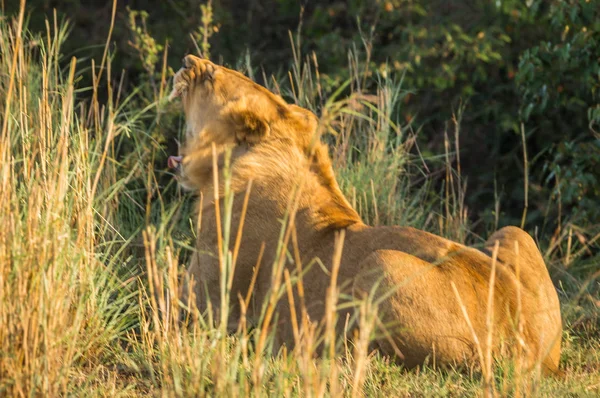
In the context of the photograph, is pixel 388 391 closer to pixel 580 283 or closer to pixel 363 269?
Answer: pixel 363 269

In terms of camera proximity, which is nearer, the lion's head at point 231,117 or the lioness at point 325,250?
the lioness at point 325,250

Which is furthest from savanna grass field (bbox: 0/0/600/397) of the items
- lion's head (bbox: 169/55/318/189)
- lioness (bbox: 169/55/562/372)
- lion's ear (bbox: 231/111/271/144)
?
lion's ear (bbox: 231/111/271/144)

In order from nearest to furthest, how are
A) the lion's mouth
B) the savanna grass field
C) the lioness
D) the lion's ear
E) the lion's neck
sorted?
the savanna grass field → the lioness → the lion's neck → the lion's ear → the lion's mouth

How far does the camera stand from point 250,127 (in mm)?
4387

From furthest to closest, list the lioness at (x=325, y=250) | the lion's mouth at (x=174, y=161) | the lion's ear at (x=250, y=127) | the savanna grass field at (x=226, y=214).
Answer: the lion's mouth at (x=174, y=161) < the lion's ear at (x=250, y=127) < the lioness at (x=325, y=250) < the savanna grass field at (x=226, y=214)

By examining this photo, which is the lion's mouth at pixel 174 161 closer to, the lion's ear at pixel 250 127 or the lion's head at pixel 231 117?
the lion's head at pixel 231 117

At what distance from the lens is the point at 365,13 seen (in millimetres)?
10086

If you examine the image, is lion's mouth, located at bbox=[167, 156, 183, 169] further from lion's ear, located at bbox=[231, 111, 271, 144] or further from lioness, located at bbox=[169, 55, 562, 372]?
lion's ear, located at bbox=[231, 111, 271, 144]

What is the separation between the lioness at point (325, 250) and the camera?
144 inches

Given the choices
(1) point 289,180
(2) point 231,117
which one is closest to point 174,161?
(2) point 231,117

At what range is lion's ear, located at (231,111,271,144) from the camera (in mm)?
4371

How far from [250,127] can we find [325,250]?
26.6 inches

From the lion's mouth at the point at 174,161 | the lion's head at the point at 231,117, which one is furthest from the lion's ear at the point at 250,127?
the lion's mouth at the point at 174,161

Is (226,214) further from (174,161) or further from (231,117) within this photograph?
(174,161)
